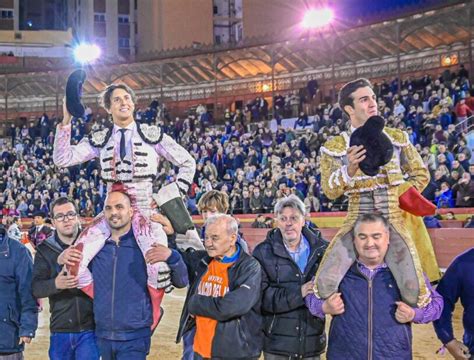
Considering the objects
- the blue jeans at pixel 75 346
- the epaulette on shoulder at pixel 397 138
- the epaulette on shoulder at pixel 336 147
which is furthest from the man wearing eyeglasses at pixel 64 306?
the epaulette on shoulder at pixel 397 138

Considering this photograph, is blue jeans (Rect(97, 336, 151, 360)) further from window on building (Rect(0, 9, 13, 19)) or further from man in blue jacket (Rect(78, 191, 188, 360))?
window on building (Rect(0, 9, 13, 19))

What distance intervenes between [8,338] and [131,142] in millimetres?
1504

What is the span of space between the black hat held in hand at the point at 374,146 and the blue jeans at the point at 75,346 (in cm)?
207

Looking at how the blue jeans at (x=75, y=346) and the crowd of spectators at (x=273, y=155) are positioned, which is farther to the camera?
the crowd of spectators at (x=273, y=155)

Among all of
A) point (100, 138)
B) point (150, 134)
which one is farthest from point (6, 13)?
point (150, 134)

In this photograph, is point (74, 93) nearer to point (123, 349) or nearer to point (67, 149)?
point (67, 149)

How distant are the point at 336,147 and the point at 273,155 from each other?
13.8 meters

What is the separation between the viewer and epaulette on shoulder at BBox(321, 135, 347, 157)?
14.4ft

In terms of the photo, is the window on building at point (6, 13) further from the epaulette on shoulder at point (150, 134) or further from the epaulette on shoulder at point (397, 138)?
the epaulette on shoulder at point (397, 138)

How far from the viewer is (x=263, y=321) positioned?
446cm

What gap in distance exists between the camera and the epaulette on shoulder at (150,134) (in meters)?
5.01

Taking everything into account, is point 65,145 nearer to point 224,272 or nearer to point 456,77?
point 224,272

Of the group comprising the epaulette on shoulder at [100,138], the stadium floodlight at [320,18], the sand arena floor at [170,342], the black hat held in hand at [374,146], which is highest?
the stadium floodlight at [320,18]

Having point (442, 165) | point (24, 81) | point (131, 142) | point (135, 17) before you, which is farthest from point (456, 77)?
point (135, 17)
